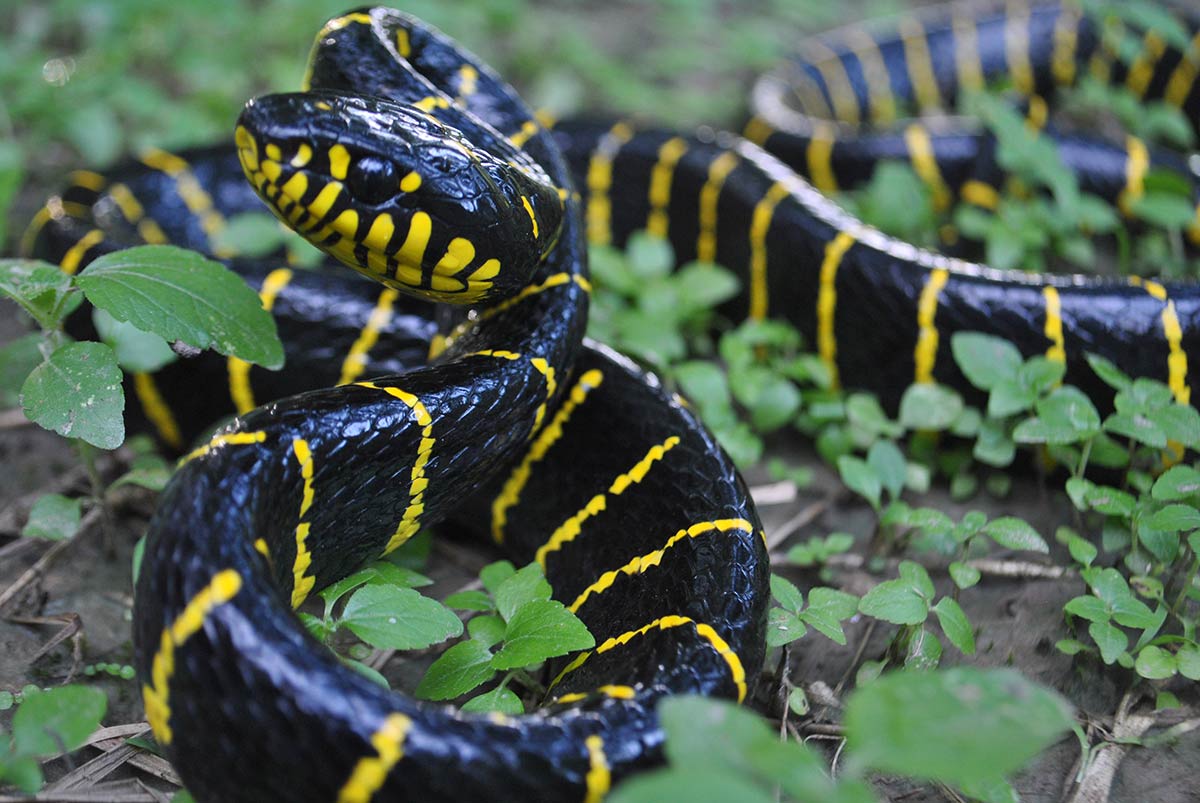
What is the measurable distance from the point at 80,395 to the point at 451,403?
1.08 meters

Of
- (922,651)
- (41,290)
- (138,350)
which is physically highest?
(41,290)

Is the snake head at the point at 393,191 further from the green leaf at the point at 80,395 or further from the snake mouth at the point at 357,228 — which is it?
the green leaf at the point at 80,395

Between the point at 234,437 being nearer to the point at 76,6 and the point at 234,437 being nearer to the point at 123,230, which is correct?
the point at 123,230

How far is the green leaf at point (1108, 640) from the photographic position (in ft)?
10.3

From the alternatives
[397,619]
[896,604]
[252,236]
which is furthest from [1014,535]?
[252,236]

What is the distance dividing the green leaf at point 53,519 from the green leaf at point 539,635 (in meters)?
A: 1.64

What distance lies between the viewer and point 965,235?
232 inches

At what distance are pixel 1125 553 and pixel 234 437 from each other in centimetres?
299

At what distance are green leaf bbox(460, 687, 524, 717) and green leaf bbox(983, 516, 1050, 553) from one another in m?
1.72

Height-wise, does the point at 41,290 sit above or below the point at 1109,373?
above

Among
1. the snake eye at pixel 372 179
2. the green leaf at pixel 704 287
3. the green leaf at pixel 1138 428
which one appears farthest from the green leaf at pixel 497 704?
the green leaf at pixel 704 287

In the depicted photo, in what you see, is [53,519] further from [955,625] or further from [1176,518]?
[1176,518]

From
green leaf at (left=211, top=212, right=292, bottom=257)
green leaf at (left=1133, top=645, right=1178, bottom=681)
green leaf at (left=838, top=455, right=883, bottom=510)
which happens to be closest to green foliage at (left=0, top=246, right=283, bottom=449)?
green leaf at (left=211, top=212, right=292, bottom=257)

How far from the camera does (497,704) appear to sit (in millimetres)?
2828
